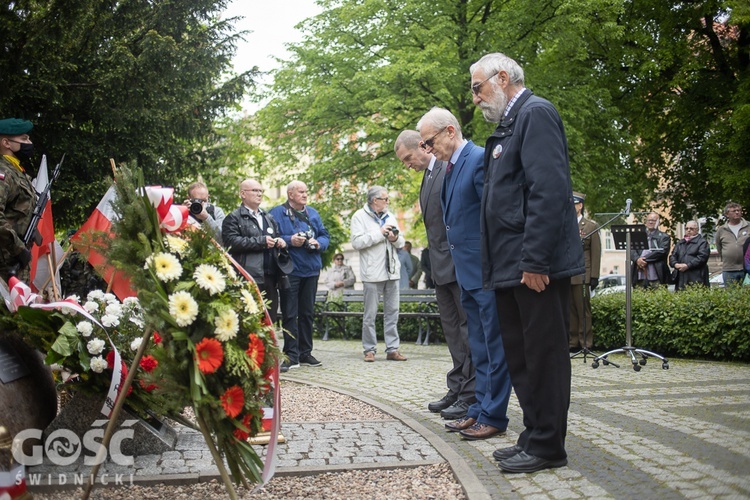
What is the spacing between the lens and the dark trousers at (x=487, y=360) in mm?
5344

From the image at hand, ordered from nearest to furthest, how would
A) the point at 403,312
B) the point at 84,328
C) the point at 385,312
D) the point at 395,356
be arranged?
the point at 84,328 < the point at 385,312 < the point at 395,356 < the point at 403,312

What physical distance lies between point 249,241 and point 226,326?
19.0ft

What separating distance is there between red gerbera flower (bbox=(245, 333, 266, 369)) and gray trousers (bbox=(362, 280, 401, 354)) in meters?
7.00

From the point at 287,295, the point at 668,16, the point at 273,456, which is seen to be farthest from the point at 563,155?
the point at 668,16

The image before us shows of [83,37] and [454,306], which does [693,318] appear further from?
[83,37]

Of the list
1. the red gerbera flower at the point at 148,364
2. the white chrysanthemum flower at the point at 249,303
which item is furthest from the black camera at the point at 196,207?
the white chrysanthemum flower at the point at 249,303

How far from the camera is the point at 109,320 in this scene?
16.9ft

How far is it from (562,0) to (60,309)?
55.4ft

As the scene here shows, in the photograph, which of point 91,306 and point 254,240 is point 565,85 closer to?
point 254,240

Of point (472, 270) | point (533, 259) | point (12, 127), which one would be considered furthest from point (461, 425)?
point (12, 127)

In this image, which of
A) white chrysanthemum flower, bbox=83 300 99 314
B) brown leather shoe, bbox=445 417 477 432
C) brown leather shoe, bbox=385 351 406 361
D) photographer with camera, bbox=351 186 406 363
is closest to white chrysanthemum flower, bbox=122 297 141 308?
white chrysanthemum flower, bbox=83 300 99 314

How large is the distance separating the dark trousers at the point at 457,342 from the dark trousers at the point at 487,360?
1.36 ft

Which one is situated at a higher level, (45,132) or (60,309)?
(45,132)

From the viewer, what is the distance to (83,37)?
12.7 m
